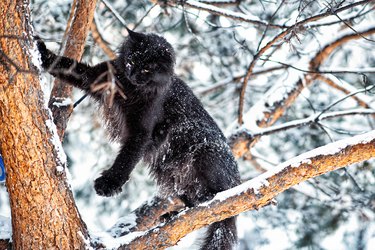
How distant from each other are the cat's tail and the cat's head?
1136mm

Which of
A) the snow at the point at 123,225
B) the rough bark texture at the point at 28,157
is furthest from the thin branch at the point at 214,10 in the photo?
the snow at the point at 123,225

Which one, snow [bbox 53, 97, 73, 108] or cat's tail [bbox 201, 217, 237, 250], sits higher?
snow [bbox 53, 97, 73, 108]

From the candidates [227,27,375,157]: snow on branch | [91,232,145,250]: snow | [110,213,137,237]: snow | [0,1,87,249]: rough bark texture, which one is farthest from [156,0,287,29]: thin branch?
[91,232,145,250]: snow

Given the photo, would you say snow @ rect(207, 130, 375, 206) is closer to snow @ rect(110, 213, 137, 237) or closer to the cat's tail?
the cat's tail

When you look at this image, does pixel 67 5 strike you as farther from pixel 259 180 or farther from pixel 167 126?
pixel 259 180

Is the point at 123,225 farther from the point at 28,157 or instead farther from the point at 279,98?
the point at 279,98

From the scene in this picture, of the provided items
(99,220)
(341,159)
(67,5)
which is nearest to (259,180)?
(341,159)

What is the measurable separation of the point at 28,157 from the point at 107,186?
2.95 ft

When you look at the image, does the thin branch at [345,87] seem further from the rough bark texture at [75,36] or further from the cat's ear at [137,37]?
the rough bark texture at [75,36]

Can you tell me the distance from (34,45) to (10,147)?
55cm

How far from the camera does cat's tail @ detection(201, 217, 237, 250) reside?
3453 mm

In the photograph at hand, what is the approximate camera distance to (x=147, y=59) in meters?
3.32

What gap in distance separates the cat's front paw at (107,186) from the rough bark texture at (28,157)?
1.82 ft

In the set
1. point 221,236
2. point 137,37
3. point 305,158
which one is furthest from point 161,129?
point 305,158
